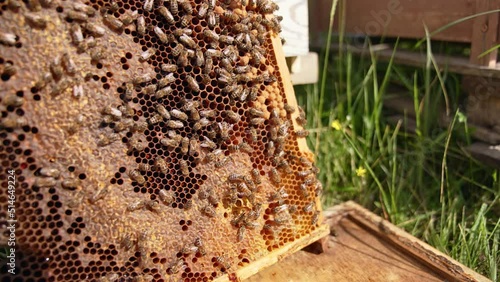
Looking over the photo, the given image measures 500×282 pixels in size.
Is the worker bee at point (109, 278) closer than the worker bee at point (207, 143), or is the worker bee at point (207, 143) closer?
the worker bee at point (109, 278)

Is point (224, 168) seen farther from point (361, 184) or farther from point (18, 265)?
point (361, 184)

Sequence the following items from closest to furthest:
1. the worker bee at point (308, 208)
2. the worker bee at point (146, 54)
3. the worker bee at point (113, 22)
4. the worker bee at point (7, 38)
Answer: the worker bee at point (7, 38), the worker bee at point (113, 22), the worker bee at point (146, 54), the worker bee at point (308, 208)

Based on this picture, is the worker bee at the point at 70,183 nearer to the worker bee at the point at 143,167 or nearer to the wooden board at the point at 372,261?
the worker bee at the point at 143,167

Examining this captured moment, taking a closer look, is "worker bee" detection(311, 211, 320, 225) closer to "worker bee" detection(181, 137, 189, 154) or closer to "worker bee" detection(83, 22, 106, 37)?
"worker bee" detection(181, 137, 189, 154)

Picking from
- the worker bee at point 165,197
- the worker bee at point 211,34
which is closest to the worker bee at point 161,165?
the worker bee at point 165,197

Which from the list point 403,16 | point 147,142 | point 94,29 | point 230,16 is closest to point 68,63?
point 94,29

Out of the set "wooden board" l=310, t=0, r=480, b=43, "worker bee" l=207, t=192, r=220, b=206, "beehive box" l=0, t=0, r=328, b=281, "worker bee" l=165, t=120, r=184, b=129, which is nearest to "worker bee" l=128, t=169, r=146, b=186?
"beehive box" l=0, t=0, r=328, b=281
